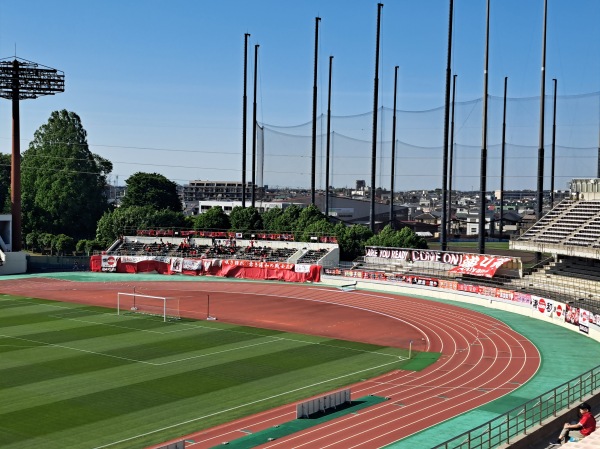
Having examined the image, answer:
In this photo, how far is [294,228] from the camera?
3199 inches

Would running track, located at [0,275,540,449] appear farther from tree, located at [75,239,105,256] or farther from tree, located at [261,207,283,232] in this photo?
tree, located at [75,239,105,256]

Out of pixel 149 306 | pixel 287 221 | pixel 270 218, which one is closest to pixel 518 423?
pixel 149 306

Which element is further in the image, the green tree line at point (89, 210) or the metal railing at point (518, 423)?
the green tree line at point (89, 210)

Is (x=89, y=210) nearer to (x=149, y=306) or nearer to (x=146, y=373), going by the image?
(x=149, y=306)

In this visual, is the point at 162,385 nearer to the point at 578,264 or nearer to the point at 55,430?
the point at 55,430

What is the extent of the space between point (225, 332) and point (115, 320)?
8398 millimetres

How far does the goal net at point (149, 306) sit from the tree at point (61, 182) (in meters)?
55.8

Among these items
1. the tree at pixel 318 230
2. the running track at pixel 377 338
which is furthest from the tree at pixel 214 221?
the running track at pixel 377 338

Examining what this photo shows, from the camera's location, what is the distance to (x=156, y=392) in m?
29.6

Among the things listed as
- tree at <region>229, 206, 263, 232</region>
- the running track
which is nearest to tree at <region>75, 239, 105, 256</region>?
tree at <region>229, 206, 263, 232</region>

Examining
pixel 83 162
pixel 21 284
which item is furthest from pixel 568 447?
pixel 83 162

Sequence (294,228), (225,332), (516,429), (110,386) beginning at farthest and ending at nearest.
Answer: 1. (294,228)
2. (225,332)
3. (110,386)
4. (516,429)

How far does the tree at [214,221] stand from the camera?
83.9 metres

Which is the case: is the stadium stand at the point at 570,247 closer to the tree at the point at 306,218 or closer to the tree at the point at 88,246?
the tree at the point at 306,218
